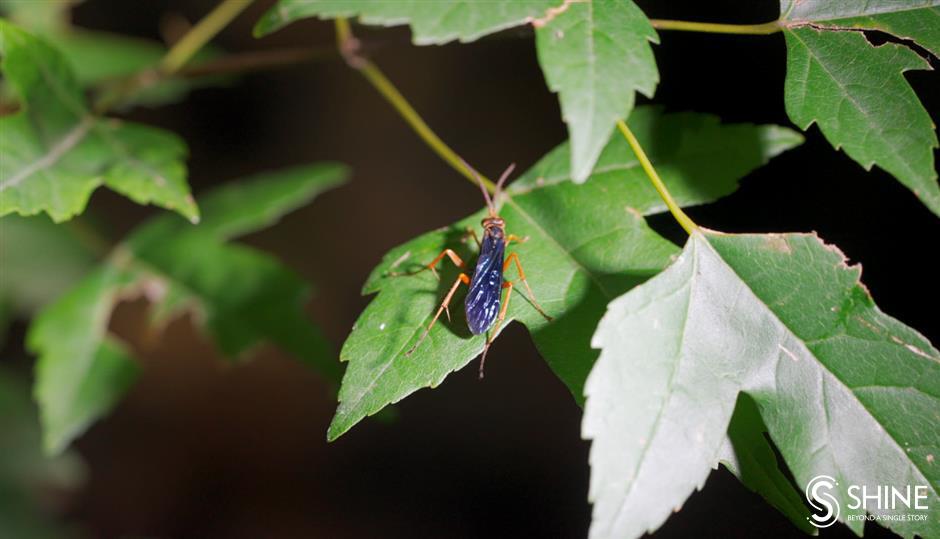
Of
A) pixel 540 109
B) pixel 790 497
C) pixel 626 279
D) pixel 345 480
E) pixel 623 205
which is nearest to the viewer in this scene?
pixel 790 497

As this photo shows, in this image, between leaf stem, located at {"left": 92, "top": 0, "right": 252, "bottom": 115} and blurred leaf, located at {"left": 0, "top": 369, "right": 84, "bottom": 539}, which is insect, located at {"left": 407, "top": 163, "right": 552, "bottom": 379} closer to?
leaf stem, located at {"left": 92, "top": 0, "right": 252, "bottom": 115}

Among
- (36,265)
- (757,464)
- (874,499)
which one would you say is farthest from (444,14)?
(36,265)

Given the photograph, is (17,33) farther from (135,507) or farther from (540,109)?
(135,507)

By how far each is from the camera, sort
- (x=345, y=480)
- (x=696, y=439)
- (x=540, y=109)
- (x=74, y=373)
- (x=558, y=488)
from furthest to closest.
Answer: (x=540, y=109)
(x=345, y=480)
(x=558, y=488)
(x=74, y=373)
(x=696, y=439)

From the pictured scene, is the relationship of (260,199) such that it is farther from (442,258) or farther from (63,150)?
(442,258)

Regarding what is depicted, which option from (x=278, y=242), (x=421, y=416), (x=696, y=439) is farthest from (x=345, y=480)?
(x=696, y=439)
